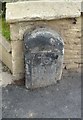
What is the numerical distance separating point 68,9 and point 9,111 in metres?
1.72

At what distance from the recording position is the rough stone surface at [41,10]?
494cm

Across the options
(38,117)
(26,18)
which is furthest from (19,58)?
(38,117)

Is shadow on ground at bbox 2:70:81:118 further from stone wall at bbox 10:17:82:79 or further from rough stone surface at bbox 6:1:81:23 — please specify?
rough stone surface at bbox 6:1:81:23

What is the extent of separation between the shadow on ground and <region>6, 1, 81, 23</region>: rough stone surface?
1.08 metres

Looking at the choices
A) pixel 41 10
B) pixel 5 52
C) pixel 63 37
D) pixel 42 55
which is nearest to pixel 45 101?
pixel 42 55

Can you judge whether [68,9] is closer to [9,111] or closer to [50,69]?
[50,69]

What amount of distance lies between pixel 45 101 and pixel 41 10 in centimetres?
134

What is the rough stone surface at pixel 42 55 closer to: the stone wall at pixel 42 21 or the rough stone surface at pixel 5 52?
the stone wall at pixel 42 21

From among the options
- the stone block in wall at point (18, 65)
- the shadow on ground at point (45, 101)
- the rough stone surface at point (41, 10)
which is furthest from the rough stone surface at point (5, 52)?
the rough stone surface at point (41, 10)

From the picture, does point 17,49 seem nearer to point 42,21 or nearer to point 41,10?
point 42,21

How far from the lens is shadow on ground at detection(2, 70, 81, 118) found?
15.9 feet

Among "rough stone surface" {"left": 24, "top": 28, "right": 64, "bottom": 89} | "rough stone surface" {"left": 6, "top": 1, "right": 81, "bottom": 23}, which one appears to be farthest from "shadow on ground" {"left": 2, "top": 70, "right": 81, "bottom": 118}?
"rough stone surface" {"left": 6, "top": 1, "right": 81, "bottom": 23}

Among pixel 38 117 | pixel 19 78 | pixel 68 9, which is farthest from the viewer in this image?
pixel 19 78

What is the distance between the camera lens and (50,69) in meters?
5.14
